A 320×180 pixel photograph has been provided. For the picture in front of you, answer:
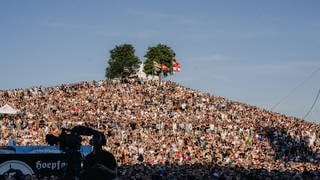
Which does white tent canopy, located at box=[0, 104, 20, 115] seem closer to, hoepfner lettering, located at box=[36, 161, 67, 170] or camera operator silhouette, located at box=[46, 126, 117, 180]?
hoepfner lettering, located at box=[36, 161, 67, 170]

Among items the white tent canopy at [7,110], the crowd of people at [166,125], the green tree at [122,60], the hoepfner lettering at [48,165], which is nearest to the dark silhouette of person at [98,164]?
the hoepfner lettering at [48,165]

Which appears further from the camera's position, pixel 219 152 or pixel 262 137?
pixel 262 137

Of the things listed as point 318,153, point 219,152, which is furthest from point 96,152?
point 318,153

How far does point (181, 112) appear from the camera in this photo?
52.4 m

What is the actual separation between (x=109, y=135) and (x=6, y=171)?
18.7 meters

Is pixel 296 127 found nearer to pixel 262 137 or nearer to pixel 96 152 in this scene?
pixel 262 137

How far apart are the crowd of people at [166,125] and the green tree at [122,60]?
122 feet

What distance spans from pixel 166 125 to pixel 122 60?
53.0 m

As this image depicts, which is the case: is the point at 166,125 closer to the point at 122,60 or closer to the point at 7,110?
the point at 7,110

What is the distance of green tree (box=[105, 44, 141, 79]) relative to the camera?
322 ft

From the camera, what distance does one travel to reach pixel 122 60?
98125mm

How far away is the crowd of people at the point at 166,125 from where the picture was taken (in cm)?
3647

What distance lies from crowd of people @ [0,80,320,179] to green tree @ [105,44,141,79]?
3713 centimetres

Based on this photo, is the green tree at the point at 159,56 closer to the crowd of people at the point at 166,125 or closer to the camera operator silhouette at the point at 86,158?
the crowd of people at the point at 166,125
